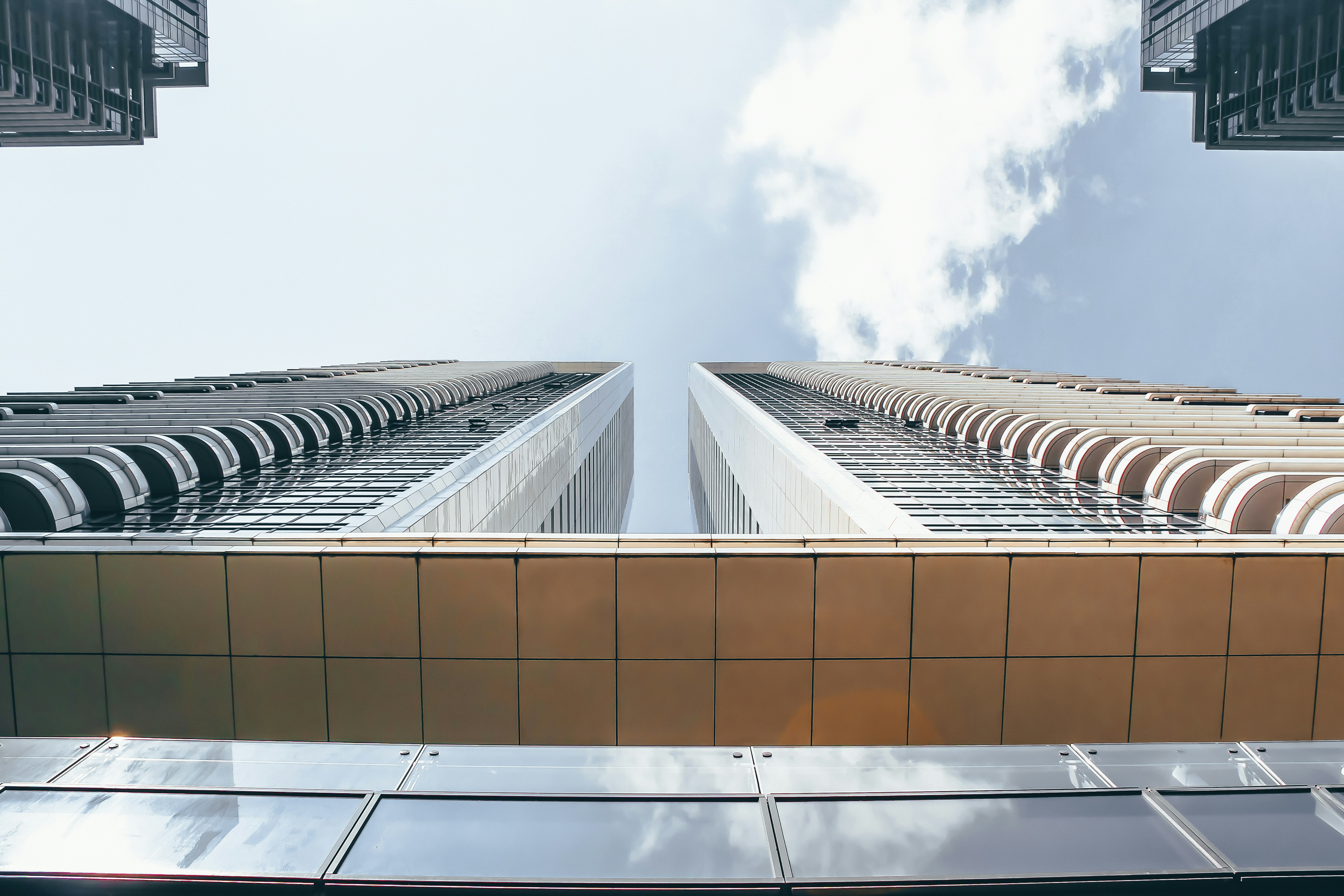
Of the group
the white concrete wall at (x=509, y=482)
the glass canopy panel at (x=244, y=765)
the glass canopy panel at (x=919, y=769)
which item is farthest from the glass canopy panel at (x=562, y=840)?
the white concrete wall at (x=509, y=482)

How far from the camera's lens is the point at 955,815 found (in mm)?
5742

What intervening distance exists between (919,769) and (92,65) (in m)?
89.3

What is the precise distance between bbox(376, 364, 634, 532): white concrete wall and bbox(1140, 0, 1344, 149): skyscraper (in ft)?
206

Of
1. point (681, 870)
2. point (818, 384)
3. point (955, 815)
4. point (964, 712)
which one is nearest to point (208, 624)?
point (681, 870)

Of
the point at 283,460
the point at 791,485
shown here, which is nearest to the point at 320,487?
the point at 283,460

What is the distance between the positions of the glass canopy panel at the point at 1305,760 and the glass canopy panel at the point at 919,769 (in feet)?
5.56

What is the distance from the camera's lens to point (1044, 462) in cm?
3002

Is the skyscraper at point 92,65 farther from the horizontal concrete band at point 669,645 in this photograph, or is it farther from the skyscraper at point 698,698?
the horizontal concrete band at point 669,645

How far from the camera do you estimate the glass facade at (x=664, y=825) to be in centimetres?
506

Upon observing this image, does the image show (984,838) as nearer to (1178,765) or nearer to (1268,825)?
(1268,825)

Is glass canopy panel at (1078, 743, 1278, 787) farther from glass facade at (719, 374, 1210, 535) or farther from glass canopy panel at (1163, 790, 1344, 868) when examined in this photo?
glass facade at (719, 374, 1210, 535)

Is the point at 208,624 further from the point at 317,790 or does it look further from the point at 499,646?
the point at 317,790

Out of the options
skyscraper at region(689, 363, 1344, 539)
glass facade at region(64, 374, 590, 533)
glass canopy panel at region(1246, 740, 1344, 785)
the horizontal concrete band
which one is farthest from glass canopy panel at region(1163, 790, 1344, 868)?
glass facade at region(64, 374, 590, 533)

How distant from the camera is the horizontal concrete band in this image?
1235 cm
